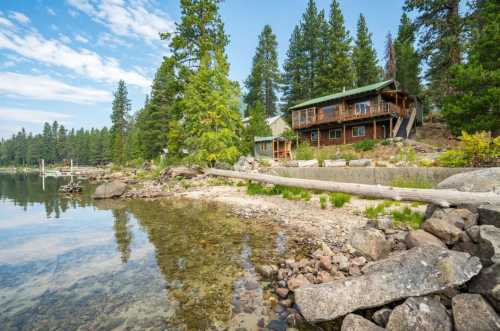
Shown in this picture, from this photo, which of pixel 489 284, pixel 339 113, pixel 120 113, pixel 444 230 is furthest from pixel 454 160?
pixel 120 113

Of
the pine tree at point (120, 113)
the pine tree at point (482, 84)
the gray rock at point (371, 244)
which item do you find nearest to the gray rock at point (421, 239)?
the gray rock at point (371, 244)

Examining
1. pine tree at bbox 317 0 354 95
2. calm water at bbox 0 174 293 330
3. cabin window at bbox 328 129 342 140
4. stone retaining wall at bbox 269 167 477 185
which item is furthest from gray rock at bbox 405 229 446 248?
pine tree at bbox 317 0 354 95

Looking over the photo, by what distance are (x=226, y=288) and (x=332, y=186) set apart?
572 cm

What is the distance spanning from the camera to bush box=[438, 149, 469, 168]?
9.00m

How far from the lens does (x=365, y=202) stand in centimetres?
904

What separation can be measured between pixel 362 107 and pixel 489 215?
24.4 m

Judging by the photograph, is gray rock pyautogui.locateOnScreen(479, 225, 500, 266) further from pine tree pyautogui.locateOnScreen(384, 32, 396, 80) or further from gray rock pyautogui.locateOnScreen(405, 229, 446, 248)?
pine tree pyautogui.locateOnScreen(384, 32, 396, 80)

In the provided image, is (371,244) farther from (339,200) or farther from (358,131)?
(358,131)

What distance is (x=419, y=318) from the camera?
2.61 metres

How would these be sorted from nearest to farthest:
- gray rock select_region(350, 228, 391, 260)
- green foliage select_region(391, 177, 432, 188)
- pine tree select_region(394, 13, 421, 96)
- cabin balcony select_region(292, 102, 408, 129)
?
gray rock select_region(350, 228, 391, 260) → green foliage select_region(391, 177, 432, 188) → cabin balcony select_region(292, 102, 408, 129) → pine tree select_region(394, 13, 421, 96)

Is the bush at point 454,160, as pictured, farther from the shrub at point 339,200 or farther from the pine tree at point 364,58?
the pine tree at point 364,58

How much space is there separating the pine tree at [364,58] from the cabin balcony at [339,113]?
1325cm

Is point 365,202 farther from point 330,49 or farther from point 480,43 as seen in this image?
point 330,49

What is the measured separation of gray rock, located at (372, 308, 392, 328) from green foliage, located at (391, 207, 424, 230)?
3.54 metres
